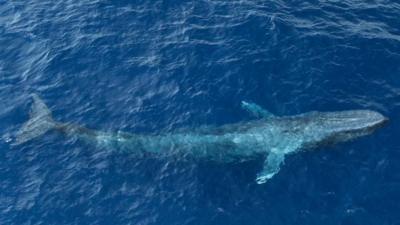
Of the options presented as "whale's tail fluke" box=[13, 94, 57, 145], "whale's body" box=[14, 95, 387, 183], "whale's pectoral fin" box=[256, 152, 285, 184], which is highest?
"whale's tail fluke" box=[13, 94, 57, 145]

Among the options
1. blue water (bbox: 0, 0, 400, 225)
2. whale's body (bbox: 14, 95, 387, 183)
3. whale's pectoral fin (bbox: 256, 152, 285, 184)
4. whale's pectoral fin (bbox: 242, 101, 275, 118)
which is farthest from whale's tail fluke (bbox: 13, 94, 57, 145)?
whale's pectoral fin (bbox: 256, 152, 285, 184)

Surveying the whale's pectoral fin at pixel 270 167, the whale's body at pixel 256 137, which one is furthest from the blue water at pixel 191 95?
the whale's body at pixel 256 137

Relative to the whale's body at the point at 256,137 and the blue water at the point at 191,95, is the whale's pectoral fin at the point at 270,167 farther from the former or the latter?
the blue water at the point at 191,95

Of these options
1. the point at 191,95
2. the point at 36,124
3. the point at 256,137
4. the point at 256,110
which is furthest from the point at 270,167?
the point at 36,124

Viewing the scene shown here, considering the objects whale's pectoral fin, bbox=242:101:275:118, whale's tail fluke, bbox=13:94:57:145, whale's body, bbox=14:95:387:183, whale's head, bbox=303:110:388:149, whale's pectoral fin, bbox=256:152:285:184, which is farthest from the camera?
whale's tail fluke, bbox=13:94:57:145

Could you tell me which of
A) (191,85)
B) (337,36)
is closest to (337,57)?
(337,36)

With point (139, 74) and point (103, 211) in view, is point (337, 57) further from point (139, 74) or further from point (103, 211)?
point (103, 211)

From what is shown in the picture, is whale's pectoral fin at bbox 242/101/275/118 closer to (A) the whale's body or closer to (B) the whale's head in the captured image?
(A) the whale's body
